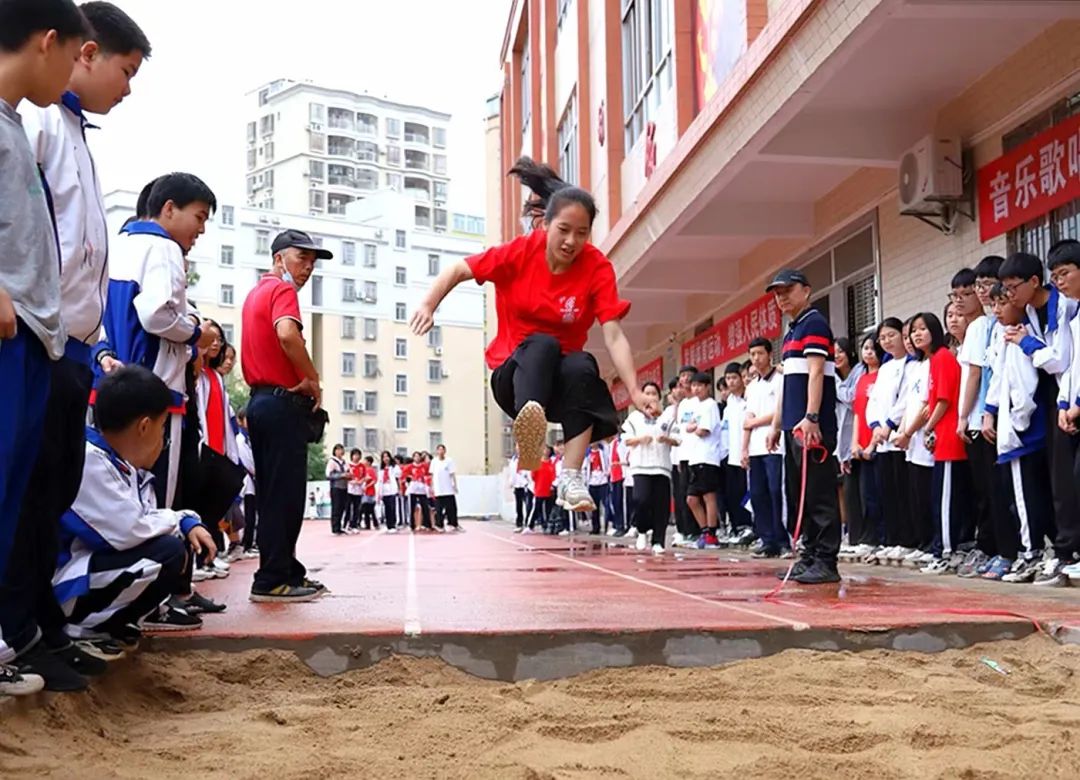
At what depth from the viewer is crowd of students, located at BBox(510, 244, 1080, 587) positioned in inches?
246

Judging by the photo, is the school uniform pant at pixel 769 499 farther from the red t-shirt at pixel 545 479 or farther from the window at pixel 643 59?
the red t-shirt at pixel 545 479

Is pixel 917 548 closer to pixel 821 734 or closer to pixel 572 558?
pixel 572 558

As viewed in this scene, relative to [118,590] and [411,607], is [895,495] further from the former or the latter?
[118,590]

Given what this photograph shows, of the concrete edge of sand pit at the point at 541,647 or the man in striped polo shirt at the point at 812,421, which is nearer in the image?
the concrete edge of sand pit at the point at 541,647

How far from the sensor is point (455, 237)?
71.4 meters

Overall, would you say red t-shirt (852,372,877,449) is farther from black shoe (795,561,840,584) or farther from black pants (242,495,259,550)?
black pants (242,495,259,550)

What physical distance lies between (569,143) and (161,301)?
19965 millimetres

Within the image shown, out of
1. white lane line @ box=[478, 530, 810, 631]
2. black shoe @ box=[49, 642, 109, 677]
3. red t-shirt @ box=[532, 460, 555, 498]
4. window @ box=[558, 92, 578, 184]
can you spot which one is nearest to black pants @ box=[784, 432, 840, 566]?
white lane line @ box=[478, 530, 810, 631]

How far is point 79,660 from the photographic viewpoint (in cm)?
328

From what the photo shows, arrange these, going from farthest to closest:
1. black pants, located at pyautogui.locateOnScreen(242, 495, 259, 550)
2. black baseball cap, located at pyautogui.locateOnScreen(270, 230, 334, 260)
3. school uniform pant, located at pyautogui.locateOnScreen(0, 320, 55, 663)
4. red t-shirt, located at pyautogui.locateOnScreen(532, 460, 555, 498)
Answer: red t-shirt, located at pyautogui.locateOnScreen(532, 460, 555, 498), black pants, located at pyautogui.locateOnScreen(242, 495, 259, 550), black baseball cap, located at pyautogui.locateOnScreen(270, 230, 334, 260), school uniform pant, located at pyautogui.locateOnScreen(0, 320, 55, 663)

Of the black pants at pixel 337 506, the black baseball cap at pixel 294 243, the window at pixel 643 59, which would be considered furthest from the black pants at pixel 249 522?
the black pants at pixel 337 506

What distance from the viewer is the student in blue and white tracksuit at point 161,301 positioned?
441 centimetres

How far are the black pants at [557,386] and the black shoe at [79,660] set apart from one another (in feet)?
7.70

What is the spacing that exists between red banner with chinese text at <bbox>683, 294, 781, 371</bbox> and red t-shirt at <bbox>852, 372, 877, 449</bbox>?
14.6 feet
